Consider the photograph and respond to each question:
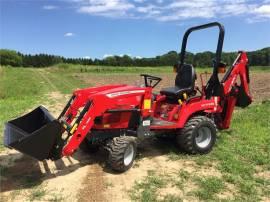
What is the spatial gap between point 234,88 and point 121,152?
3.35 metres

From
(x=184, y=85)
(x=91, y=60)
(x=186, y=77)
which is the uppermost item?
(x=186, y=77)

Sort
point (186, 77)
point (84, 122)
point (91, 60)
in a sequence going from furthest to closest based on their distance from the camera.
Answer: point (91, 60) < point (186, 77) < point (84, 122)

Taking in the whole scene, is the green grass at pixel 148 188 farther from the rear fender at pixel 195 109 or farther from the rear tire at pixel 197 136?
the rear fender at pixel 195 109

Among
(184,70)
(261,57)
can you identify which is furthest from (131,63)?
(184,70)

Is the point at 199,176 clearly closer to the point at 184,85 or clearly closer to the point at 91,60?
the point at 184,85

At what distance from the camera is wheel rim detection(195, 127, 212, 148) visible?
7012 mm

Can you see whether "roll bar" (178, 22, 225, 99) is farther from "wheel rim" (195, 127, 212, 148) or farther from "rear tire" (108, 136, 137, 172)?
"rear tire" (108, 136, 137, 172)

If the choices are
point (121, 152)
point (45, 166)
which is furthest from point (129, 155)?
point (45, 166)

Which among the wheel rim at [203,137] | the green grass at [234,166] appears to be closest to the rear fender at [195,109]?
the wheel rim at [203,137]

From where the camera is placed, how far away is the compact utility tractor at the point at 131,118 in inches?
218

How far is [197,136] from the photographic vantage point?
7.04m

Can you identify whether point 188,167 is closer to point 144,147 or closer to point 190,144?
point 190,144

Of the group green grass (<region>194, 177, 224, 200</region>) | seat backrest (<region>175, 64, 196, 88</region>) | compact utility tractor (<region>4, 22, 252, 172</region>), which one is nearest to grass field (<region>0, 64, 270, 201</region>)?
green grass (<region>194, 177, 224, 200</region>)

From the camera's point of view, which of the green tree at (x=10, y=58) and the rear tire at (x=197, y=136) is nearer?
the rear tire at (x=197, y=136)
